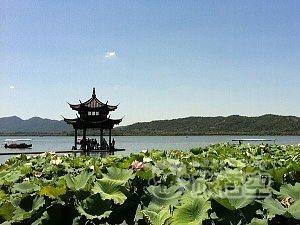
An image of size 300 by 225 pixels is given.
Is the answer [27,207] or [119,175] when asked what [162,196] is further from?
[27,207]

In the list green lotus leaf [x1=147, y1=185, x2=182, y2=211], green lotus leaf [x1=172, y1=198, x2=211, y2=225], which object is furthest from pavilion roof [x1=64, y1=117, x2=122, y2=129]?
green lotus leaf [x1=172, y1=198, x2=211, y2=225]

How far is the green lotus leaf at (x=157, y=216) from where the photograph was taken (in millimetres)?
1669

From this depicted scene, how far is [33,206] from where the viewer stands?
2070 millimetres

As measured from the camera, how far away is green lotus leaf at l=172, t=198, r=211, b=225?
1646 millimetres

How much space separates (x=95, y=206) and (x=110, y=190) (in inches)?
5.6

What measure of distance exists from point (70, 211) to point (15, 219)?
304 mm

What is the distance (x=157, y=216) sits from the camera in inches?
66.9

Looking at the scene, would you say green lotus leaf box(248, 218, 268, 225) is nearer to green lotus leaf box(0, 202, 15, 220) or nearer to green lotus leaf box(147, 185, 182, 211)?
green lotus leaf box(147, 185, 182, 211)

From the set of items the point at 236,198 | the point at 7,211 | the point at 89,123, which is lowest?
the point at 7,211

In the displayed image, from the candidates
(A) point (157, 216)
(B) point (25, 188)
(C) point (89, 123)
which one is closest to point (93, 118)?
(C) point (89, 123)

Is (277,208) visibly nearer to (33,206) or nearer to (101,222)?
(101,222)

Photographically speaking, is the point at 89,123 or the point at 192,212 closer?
the point at 192,212

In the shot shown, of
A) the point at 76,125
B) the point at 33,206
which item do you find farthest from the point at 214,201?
the point at 76,125

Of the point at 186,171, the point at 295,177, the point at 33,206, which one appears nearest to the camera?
the point at 33,206
